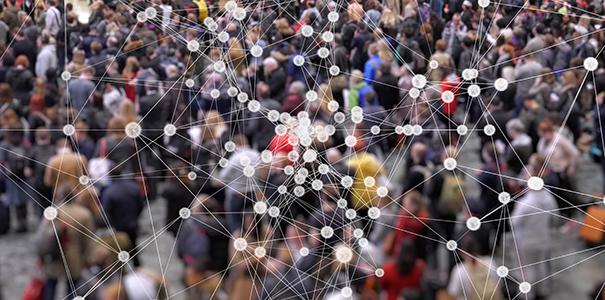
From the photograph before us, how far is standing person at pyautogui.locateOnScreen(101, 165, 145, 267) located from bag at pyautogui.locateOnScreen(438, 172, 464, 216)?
1967 mm

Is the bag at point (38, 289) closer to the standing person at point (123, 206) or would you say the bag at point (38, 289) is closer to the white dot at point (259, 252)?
the standing person at point (123, 206)

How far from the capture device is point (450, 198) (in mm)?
5387

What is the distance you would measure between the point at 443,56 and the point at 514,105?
1177 millimetres

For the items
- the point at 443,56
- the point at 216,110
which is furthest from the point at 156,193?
the point at 443,56

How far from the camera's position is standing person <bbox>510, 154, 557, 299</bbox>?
5.11 m

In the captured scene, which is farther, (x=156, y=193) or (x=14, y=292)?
(x=156, y=193)

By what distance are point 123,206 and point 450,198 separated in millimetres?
2110

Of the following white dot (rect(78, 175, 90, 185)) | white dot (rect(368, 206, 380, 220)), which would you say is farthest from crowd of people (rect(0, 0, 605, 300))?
white dot (rect(78, 175, 90, 185))

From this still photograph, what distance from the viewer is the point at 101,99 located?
24.2 feet

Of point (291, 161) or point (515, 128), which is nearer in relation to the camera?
point (291, 161)

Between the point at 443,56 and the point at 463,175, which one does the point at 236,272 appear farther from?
the point at 443,56

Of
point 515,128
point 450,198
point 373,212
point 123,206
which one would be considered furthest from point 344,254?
point 515,128

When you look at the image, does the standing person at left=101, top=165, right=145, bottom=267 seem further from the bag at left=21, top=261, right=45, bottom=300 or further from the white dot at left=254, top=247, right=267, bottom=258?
the white dot at left=254, top=247, right=267, bottom=258

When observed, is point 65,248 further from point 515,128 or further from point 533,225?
point 515,128
